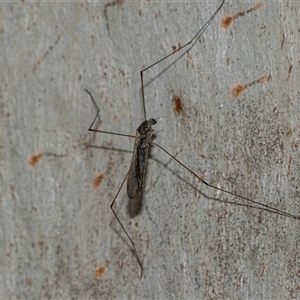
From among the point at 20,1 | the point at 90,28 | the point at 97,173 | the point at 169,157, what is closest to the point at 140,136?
the point at 169,157

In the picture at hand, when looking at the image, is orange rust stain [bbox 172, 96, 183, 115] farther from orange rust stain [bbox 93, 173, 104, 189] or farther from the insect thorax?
orange rust stain [bbox 93, 173, 104, 189]

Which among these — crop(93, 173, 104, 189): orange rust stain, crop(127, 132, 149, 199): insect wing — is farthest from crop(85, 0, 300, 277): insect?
crop(93, 173, 104, 189): orange rust stain

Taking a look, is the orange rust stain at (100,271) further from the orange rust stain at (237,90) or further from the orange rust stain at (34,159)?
the orange rust stain at (237,90)

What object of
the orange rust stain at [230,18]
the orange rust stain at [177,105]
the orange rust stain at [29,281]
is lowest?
the orange rust stain at [29,281]

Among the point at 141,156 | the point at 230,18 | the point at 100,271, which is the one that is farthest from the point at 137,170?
the point at 230,18

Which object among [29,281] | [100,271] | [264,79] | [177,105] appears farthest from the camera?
[29,281]

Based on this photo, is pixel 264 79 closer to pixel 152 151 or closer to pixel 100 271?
pixel 152 151

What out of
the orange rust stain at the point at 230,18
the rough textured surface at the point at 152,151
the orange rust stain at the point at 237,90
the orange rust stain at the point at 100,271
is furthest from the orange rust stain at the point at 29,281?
the orange rust stain at the point at 230,18
